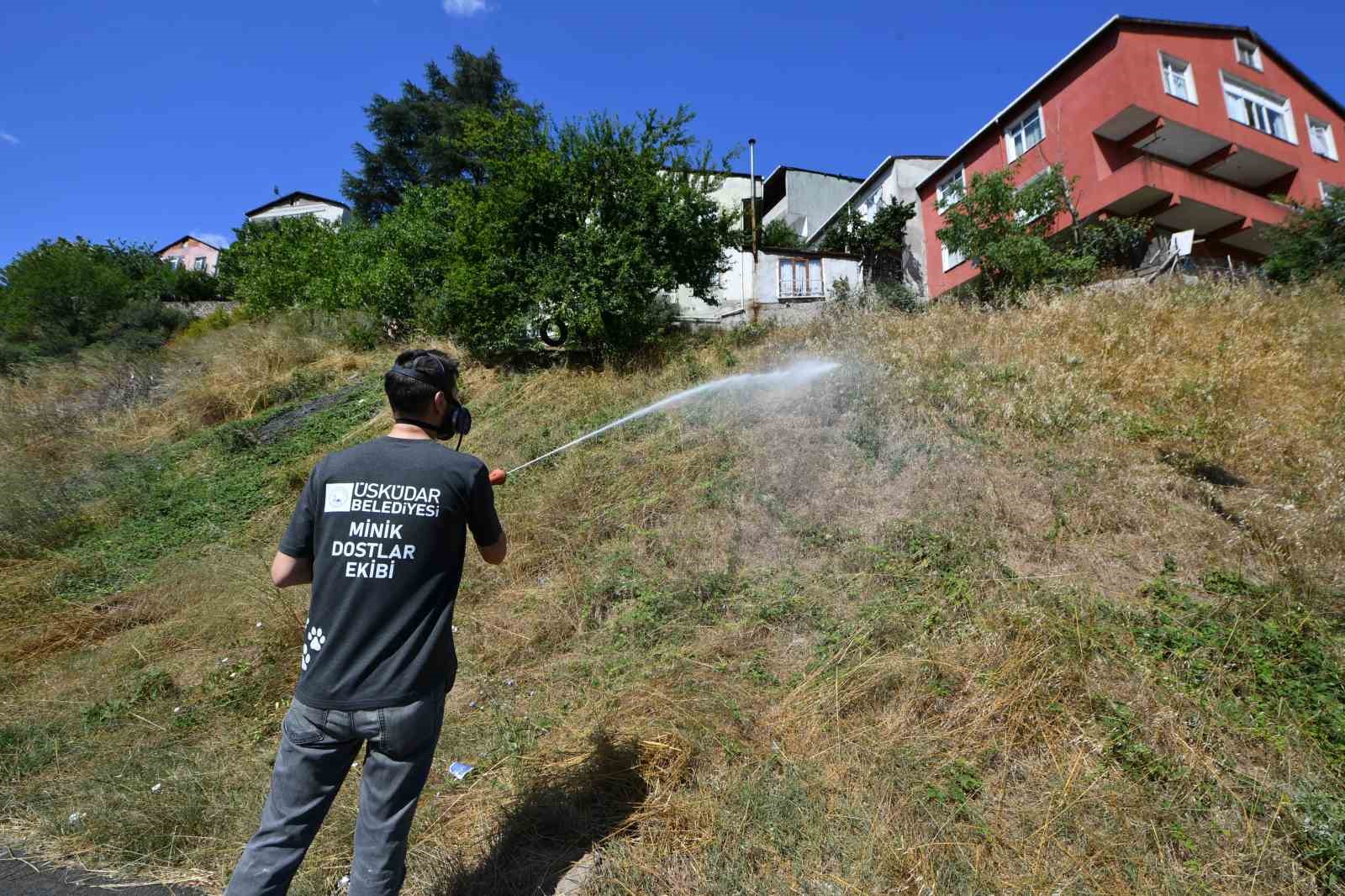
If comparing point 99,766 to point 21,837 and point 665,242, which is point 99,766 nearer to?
point 21,837

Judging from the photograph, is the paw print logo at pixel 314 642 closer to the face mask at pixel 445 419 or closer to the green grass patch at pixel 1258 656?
the face mask at pixel 445 419

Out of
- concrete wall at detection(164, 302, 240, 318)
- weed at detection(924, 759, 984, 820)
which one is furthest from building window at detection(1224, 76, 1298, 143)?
concrete wall at detection(164, 302, 240, 318)

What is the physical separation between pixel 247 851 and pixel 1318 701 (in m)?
4.71

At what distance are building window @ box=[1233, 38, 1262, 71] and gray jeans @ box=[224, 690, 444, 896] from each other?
30054 mm

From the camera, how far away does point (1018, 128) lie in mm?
20766

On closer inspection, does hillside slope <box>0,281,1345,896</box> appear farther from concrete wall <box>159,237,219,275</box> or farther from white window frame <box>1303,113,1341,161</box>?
concrete wall <box>159,237,219,275</box>

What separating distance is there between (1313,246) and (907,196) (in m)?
15.7

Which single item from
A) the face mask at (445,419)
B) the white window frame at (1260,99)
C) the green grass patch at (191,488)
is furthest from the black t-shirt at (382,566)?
the white window frame at (1260,99)

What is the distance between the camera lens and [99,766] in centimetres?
356

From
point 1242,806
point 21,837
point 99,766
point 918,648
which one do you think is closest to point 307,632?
point 21,837

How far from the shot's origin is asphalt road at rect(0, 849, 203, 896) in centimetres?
266

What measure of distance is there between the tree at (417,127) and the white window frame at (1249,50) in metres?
27.7

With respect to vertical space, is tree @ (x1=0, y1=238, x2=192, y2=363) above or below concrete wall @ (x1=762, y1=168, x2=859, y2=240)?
below

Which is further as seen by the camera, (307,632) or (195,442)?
(195,442)
